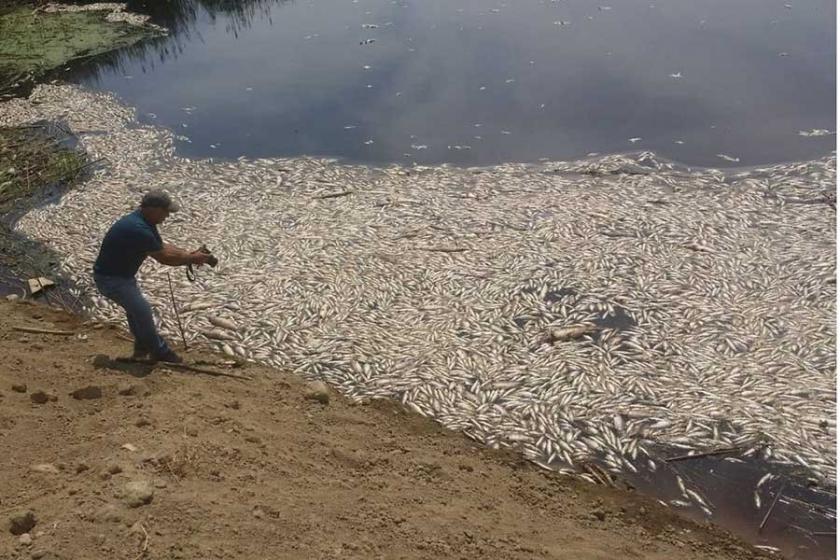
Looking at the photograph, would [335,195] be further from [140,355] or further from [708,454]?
[708,454]

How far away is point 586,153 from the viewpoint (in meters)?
13.4

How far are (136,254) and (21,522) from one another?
287 cm

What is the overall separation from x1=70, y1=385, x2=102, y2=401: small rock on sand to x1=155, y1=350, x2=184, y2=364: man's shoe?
79 centimetres

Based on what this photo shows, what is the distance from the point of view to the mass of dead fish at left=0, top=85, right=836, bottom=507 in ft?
24.3

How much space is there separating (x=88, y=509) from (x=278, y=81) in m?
14.4

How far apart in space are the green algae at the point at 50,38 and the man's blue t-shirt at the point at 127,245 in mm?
13549

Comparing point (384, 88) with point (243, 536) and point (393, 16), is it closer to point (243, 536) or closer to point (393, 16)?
point (393, 16)

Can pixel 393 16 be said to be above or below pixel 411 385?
above

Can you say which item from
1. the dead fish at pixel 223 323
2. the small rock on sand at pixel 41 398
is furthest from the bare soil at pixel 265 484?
the dead fish at pixel 223 323

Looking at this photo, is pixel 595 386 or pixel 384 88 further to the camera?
pixel 384 88

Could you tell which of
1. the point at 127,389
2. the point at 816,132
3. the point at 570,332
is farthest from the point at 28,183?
the point at 816,132

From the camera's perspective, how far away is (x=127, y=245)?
23.5ft

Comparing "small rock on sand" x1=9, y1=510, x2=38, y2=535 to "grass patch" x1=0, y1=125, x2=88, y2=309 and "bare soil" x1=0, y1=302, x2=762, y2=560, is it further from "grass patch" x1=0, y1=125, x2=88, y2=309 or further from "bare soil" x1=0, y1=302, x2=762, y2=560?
"grass patch" x1=0, y1=125, x2=88, y2=309

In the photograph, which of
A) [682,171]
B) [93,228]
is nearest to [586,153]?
[682,171]
